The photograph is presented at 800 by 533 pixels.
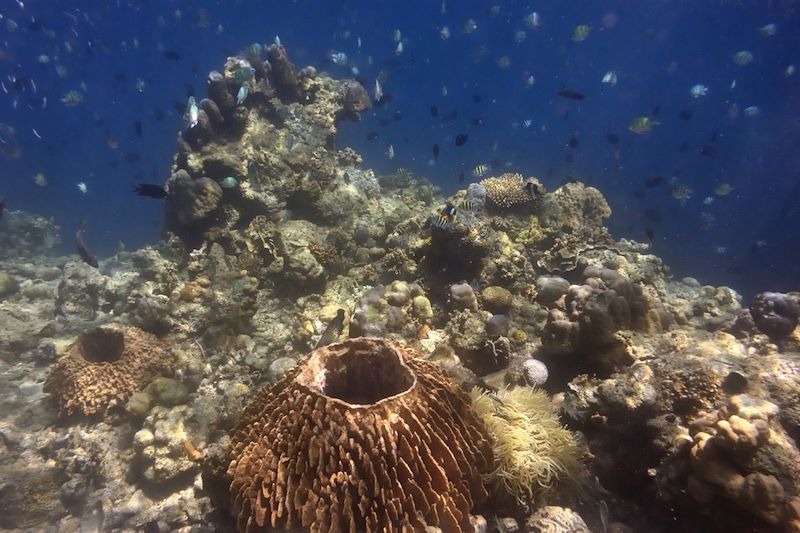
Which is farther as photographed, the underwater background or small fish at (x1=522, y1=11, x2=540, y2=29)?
small fish at (x1=522, y1=11, x2=540, y2=29)

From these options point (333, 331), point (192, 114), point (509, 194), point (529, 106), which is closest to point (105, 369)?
point (333, 331)

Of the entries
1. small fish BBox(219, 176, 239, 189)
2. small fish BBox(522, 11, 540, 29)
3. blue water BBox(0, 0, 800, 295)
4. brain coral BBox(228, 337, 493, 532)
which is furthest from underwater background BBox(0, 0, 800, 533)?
blue water BBox(0, 0, 800, 295)

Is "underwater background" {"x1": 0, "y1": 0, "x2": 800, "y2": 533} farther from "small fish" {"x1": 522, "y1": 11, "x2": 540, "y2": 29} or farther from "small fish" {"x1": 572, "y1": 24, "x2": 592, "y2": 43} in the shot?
"small fish" {"x1": 522, "y1": 11, "x2": 540, "y2": 29}

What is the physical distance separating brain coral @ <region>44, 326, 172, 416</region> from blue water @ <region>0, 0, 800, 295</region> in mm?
40743

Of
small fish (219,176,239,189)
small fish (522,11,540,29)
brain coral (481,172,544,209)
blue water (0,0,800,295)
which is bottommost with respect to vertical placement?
brain coral (481,172,544,209)

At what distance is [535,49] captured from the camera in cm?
11206

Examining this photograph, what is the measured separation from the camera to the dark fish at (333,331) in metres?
6.90

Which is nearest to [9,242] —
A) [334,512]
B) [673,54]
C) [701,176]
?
[334,512]

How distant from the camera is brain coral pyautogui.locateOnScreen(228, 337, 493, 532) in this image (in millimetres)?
2725

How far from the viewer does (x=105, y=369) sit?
7.11 meters

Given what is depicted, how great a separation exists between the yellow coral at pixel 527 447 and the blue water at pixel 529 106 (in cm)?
4003

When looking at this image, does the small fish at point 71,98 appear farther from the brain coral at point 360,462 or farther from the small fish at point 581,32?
the small fish at point 581,32

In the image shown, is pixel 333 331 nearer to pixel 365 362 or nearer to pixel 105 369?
pixel 365 362

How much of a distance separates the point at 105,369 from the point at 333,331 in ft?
13.4
